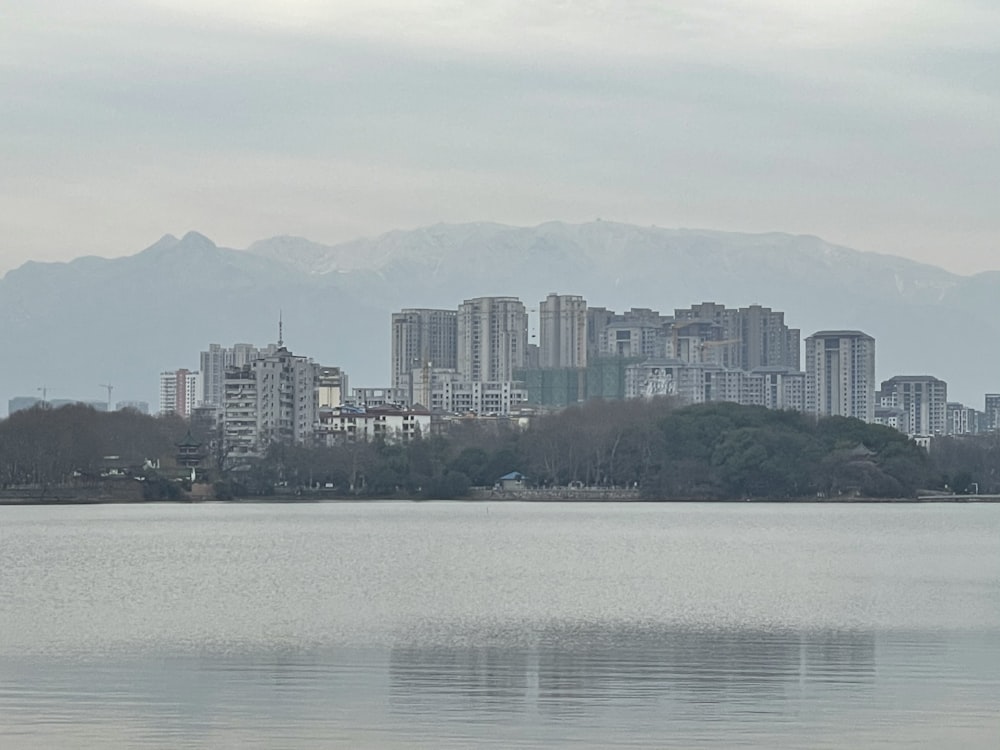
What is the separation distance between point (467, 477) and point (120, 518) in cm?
2372

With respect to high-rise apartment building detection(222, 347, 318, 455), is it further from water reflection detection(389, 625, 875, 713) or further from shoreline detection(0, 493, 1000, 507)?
water reflection detection(389, 625, 875, 713)

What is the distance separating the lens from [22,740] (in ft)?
50.7

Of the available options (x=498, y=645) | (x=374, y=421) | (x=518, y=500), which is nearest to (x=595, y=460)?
(x=518, y=500)

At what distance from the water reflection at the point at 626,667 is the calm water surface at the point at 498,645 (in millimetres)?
61

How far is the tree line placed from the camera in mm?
83188

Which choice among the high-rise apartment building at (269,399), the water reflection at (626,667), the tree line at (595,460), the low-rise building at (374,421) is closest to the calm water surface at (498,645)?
the water reflection at (626,667)

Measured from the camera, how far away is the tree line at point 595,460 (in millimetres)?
83188

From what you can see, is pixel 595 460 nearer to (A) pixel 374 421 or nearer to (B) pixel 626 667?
(A) pixel 374 421

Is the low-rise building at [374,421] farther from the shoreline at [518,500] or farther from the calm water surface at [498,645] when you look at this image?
the calm water surface at [498,645]

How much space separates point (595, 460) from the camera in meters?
90.9

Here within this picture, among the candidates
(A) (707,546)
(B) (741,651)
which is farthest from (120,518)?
(B) (741,651)

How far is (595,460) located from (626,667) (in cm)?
7080

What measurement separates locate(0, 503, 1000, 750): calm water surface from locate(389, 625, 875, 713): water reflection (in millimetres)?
61

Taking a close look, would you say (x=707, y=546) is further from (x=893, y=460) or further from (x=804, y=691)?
(x=893, y=460)
